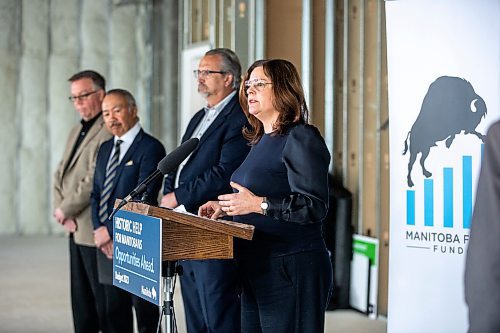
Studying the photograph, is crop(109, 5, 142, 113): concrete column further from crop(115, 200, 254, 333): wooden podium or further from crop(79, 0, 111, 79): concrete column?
crop(115, 200, 254, 333): wooden podium

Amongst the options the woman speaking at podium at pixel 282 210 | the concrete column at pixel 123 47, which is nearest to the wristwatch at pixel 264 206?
the woman speaking at podium at pixel 282 210

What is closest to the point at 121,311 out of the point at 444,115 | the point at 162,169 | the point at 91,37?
the point at 162,169

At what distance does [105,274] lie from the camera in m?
4.33

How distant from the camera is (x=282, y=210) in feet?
9.05

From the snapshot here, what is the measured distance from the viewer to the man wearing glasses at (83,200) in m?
4.54

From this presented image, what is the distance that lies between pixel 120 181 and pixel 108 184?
0.28 ft

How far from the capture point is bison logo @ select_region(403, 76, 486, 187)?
314 cm

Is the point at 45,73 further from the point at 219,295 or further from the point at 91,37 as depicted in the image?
the point at 219,295

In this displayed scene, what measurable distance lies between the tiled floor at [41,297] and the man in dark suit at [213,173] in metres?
1.66

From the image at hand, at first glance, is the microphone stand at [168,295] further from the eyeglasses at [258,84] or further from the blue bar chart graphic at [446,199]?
the blue bar chart graphic at [446,199]

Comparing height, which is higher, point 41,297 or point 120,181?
point 120,181

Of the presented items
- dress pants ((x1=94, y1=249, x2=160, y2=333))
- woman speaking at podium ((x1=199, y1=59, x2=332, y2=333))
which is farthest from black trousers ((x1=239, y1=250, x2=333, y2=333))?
dress pants ((x1=94, y1=249, x2=160, y2=333))

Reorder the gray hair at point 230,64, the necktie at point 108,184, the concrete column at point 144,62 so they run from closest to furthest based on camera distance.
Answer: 1. the gray hair at point 230,64
2. the necktie at point 108,184
3. the concrete column at point 144,62

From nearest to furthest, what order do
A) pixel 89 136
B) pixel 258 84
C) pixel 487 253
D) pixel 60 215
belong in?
1. pixel 487 253
2. pixel 258 84
3. pixel 60 215
4. pixel 89 136
